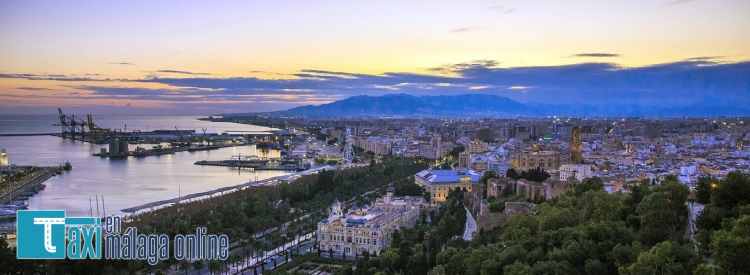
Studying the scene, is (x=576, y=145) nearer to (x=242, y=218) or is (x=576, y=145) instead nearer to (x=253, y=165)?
(x=242, y=218)

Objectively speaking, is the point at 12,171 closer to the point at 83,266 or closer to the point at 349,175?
the point at 349,175

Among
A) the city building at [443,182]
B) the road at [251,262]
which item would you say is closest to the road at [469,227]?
the road at [251,262]

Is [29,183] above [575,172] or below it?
below

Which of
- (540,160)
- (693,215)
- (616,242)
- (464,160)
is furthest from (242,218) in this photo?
(464,160)

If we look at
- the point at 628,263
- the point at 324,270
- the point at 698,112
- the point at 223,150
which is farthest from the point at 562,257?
the point at 698,112

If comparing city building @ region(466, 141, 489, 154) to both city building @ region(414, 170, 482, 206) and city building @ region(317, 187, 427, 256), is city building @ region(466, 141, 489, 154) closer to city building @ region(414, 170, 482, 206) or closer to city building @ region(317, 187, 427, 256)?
city building @ region(414, 170, 482, 206)

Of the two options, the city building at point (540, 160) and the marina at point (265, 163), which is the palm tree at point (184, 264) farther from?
the marina at point (265, 163)

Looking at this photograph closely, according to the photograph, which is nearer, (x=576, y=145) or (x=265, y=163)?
(x=576, y=145)
